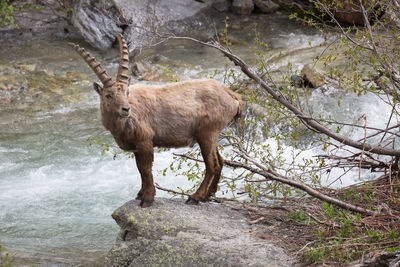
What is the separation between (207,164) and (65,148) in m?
6.20

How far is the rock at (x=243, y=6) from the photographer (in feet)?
59.2

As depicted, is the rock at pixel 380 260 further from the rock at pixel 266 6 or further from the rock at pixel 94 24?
the rock at pixel 266 6

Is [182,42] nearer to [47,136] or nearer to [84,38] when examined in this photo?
[84,38]

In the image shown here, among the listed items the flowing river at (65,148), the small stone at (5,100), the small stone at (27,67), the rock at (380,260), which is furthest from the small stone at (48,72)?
the rock at (380,260)

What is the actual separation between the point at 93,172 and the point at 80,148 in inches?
47.1

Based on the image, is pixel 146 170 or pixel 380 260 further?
pixel 146 170

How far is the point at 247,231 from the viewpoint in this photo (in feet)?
17.8

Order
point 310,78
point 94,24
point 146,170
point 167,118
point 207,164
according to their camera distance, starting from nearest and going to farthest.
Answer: point 146,170 < point 167,118 < point 207,164 < point 310,78 < point 94,24

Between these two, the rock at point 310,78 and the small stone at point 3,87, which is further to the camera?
the small stone at point 3,87

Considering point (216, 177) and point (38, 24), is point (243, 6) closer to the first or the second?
point (38, 24)

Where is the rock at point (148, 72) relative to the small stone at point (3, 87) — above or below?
above

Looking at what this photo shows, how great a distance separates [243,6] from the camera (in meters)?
18.0

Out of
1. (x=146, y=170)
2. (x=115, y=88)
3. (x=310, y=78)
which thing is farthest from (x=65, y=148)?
(x=115, y=88)

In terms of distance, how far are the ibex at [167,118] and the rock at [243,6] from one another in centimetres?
1265
